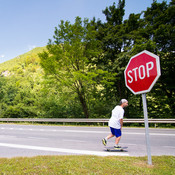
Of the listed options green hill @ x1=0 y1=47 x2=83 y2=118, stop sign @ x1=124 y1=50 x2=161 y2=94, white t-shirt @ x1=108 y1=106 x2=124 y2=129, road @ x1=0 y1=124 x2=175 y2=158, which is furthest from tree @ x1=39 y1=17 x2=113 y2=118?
stop sign @ x1=124 y1=50 x2=161 y2=94

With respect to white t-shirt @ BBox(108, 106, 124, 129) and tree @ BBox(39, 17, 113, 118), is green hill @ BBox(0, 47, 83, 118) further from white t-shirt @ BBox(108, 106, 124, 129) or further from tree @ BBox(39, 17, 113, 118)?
white t-shirt @ BBox(108, 106, 124, 129)

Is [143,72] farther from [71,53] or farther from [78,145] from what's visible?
[71,53]

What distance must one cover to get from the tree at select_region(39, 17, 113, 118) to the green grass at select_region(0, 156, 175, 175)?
37.0 ft

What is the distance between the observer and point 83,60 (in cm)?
1598

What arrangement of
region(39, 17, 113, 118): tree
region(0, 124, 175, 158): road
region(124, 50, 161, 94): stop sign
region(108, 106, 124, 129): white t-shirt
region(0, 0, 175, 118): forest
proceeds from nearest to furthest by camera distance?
region(124, 50, 161, 94): stop sign, region(108, 106, 124, 129): white t-shirt, region(0, 124, 175, 158): road, region(0, 0, 175, 118): forest, region(39, 17, 113, 118): tree

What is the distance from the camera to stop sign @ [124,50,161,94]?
3061mm

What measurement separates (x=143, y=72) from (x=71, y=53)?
13.0 metres

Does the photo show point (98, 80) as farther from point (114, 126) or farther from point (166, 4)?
point (114, 126)

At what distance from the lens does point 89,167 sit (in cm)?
339

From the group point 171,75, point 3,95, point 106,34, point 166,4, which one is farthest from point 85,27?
point 3,95

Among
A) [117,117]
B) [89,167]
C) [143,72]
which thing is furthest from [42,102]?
[143,72]

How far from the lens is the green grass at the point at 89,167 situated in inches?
123

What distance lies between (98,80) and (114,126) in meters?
11.7

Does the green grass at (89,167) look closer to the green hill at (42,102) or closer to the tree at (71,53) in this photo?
the tree at (71,53)
